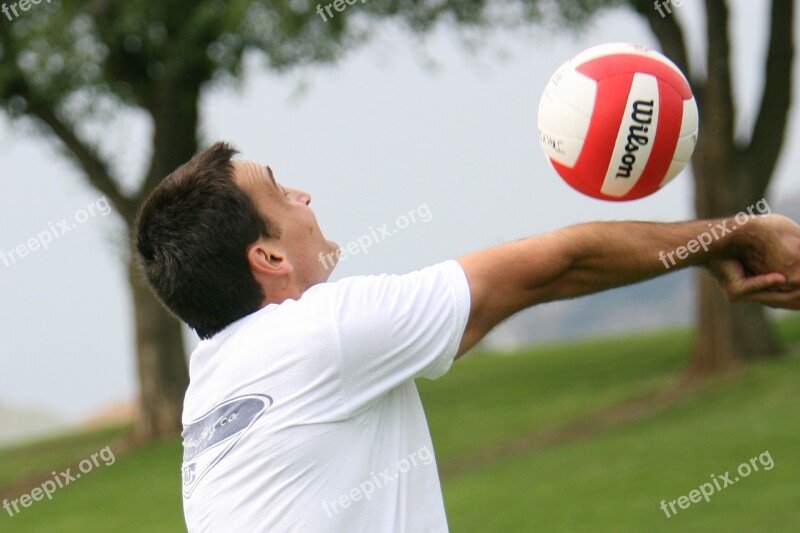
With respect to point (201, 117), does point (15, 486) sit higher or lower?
lower

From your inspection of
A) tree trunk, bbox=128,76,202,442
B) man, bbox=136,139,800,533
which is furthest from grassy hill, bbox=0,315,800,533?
man, bbox=136,139,800,533

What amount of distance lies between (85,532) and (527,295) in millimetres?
12517

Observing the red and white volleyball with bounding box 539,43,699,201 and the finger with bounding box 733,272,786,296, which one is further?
the red and white volleyball with bounding box 539,43,699,201

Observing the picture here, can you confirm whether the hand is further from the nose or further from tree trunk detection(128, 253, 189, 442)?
tree trunk detection(128, 253, 189, 442)

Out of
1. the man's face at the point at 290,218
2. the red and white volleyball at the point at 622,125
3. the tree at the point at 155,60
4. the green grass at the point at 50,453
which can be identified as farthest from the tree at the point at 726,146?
the man's face at the point at 290,218

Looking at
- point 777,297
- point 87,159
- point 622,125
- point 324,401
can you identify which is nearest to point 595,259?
point 777,297

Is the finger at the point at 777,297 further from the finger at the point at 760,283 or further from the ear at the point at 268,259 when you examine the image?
the ear at the point at 268,259

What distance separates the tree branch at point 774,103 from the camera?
54.5ft

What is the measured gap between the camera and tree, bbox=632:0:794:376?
643 inches

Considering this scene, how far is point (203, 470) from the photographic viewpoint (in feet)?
9.41

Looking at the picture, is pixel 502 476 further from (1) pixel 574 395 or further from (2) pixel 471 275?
(2) pixel 471 275

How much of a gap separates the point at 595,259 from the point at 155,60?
696 inches

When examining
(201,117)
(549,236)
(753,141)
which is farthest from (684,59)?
(549,236)

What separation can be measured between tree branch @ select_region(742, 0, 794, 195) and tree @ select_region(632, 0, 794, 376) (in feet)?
0.05
